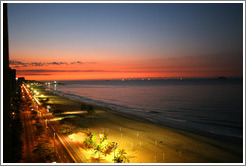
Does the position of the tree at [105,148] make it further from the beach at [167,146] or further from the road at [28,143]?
the road at [28,143]

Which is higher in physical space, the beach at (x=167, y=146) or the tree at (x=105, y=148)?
the tree at (x=105, y=148)

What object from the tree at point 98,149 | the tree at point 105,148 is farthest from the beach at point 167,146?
the tree at point 105,148

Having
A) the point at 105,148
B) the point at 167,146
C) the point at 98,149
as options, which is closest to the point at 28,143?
the point at 98,149

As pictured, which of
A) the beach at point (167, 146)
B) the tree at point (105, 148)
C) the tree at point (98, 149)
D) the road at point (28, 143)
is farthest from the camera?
the beach at point (167, 146)

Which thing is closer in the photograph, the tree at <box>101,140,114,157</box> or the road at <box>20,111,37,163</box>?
the road at <box>20,111,37,163</box>

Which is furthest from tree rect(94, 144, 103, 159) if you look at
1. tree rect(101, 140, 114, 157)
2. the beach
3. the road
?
the road

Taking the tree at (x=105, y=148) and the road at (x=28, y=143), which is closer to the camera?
the road at (x=28, y=143)

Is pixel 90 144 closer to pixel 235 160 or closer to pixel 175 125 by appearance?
pixel 235 160

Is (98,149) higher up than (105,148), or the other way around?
(98,149)

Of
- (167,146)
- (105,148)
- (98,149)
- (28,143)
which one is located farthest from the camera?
(167,146)

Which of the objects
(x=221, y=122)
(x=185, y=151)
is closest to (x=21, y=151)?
(x=185, y=151)

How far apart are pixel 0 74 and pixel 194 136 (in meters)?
25.0

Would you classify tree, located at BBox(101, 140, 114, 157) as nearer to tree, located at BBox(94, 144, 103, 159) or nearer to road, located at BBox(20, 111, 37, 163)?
tree, located at BBox(94, 144, 103, 159)

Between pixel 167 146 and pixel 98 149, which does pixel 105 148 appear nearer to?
pixel 98 149
